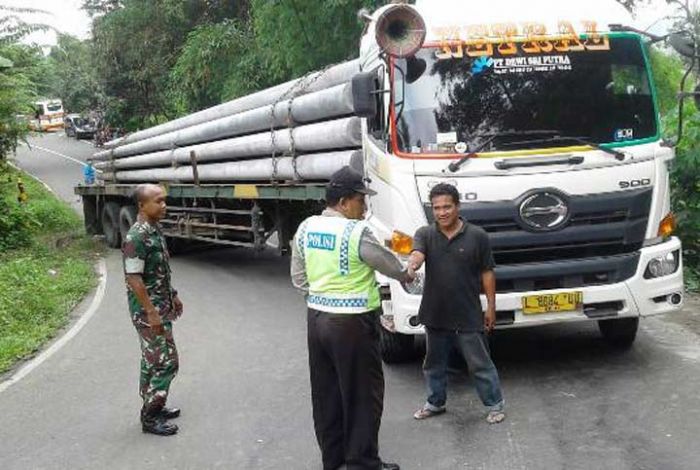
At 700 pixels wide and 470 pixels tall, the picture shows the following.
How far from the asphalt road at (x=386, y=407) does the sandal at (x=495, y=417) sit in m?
0.06

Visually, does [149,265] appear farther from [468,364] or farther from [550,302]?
[550,302]

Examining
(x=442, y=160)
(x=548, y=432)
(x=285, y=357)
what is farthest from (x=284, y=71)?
(x=548, y=432)

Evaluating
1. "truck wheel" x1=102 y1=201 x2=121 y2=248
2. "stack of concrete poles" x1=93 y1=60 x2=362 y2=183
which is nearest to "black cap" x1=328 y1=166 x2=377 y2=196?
"stack of concrete poles" x1=93 y1=60 x2=362 y2=183

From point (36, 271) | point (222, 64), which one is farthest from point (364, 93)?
point (222, 64)

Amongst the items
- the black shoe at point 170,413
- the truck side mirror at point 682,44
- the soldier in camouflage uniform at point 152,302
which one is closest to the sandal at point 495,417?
the soldier in camouflage uniform at point 152,302

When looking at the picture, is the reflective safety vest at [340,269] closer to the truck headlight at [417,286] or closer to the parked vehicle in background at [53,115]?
the truck headlight at [417,286]

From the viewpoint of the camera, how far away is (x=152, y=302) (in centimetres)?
536

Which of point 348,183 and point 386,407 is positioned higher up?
point 348,183

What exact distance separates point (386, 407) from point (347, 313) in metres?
1.63

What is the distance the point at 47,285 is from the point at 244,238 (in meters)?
2.79

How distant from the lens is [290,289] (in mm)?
10773

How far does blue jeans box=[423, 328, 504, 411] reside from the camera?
5.12 meters

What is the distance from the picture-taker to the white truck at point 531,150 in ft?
18.4

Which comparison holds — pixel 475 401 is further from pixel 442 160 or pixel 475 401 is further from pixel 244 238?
pixel 244 238
